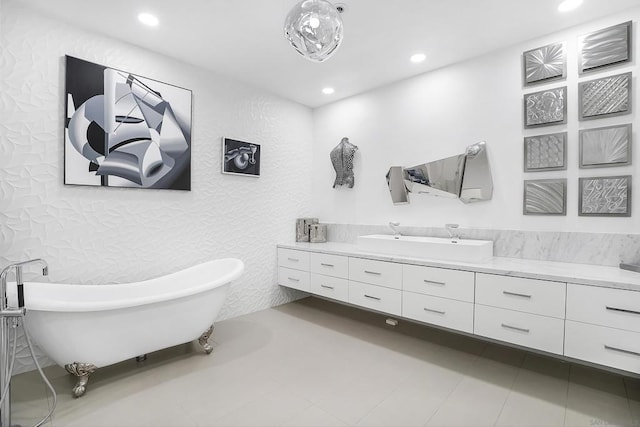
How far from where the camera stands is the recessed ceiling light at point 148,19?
2283 millimetres

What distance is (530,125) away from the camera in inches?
99.7

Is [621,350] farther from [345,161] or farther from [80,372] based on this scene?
[80,372]

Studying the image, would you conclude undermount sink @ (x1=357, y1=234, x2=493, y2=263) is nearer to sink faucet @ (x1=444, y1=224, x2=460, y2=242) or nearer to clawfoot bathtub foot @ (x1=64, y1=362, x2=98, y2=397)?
sink faucet @ (x1=444, y1=224, x2=460, y2=242)

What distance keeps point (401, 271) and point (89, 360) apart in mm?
2356

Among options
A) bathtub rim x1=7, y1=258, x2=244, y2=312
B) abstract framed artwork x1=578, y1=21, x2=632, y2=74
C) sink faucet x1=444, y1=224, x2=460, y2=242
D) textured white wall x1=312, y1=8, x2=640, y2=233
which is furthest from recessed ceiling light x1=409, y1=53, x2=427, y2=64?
bathtub rim x1=7, y1=258, x2=244, y2=312

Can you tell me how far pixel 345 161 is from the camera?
378 cm

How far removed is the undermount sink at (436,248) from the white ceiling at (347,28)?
5.64 ft

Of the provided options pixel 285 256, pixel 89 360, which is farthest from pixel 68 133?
pixel 285 256

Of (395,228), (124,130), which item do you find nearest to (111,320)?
(124,130)

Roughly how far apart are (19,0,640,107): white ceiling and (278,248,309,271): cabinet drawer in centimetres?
198

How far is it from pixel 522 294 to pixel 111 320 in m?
2.74

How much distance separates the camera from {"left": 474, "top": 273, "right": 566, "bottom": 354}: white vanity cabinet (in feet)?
6.40

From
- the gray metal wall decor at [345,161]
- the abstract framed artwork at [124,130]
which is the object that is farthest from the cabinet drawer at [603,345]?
the abstract framed artwork at [124,130]

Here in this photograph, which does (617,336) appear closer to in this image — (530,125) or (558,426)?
(558,426)
